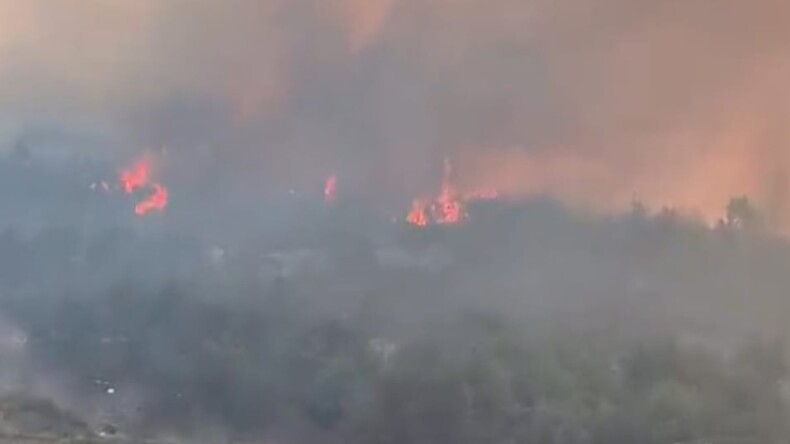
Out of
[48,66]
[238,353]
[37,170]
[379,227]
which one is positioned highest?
[48,66]

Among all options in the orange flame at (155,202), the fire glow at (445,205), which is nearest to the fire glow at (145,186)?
the orange flame at (155,202)

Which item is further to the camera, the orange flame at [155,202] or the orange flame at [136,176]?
the orange flame at [155,202]

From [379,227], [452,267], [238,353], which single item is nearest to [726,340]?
[452,267]

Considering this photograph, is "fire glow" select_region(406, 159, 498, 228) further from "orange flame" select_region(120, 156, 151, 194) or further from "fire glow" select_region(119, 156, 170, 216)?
"orange flame" select_region(120, 156, 151, 194)

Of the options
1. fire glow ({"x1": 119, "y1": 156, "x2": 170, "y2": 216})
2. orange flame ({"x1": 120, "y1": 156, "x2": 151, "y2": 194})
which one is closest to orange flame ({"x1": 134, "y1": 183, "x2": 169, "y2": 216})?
fire glow ({"x1": 119, "y1": 156, "x2": 170, "y2": 216})

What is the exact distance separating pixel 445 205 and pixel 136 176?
3244 millimetres

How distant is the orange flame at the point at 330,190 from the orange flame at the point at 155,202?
1681 millimetres

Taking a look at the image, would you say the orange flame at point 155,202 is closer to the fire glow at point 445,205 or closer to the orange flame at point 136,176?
the orange flame at point 136,176

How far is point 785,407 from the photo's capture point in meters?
12.2

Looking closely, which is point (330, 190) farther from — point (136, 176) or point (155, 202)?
point (136, 176)

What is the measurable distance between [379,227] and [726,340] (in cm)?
372

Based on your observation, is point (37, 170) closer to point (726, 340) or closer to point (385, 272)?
point (385, 272)

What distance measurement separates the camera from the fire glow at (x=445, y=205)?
1277cm

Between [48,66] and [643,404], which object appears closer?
[643,404]
